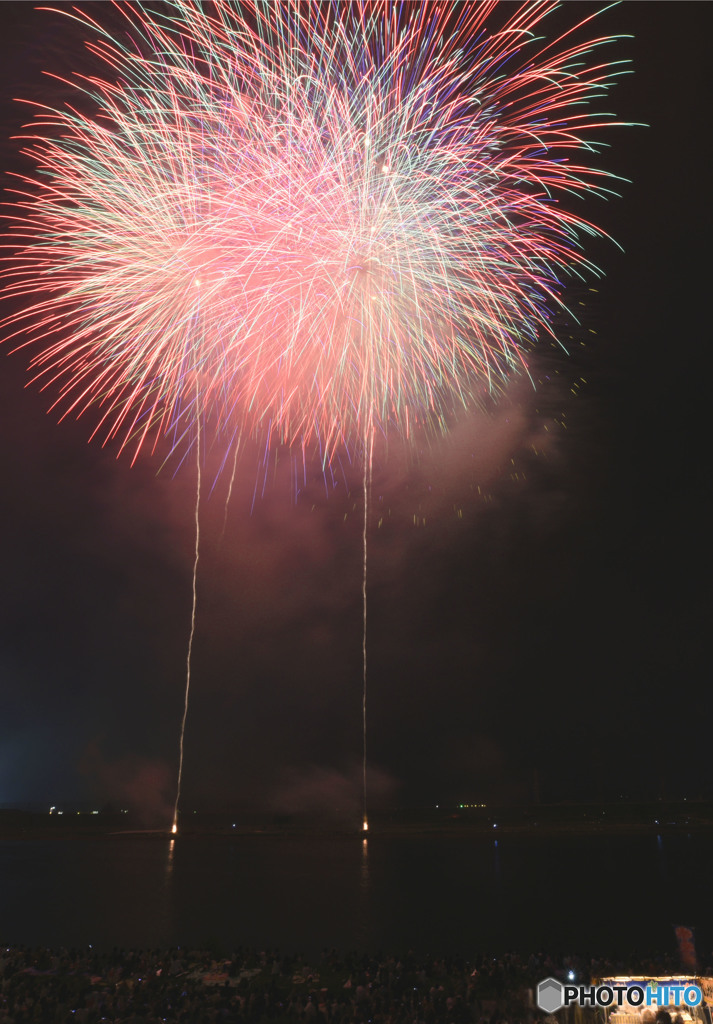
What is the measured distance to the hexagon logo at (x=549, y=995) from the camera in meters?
13.4

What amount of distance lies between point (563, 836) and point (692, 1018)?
66.9 meters

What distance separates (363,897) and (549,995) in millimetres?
22054

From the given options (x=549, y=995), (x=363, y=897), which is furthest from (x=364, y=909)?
(x=549, y=995)

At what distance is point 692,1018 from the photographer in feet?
38.1

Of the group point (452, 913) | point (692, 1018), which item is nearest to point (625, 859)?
point (452, 913)

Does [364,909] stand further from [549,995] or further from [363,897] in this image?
[549,995]

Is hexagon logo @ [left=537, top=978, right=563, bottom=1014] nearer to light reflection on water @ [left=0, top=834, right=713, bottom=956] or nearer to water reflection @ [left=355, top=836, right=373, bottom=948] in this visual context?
light reflection on water @ [left=0, top=834, right=713, bottom=956]

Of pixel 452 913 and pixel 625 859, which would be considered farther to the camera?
pixel 625 859

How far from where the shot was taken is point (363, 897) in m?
33.7

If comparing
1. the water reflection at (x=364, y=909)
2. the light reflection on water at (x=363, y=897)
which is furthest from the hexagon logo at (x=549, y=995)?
the water reflection at (x=364, y=909)

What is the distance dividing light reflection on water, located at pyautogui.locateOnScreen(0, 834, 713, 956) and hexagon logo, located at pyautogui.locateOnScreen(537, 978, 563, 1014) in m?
9.91

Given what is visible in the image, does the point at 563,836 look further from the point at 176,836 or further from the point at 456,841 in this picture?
the point at 176,836

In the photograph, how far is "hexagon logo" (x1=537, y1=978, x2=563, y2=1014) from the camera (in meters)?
13.4

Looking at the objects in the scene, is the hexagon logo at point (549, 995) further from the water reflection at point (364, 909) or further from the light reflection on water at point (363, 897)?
the water reflection at point (364, 909)
